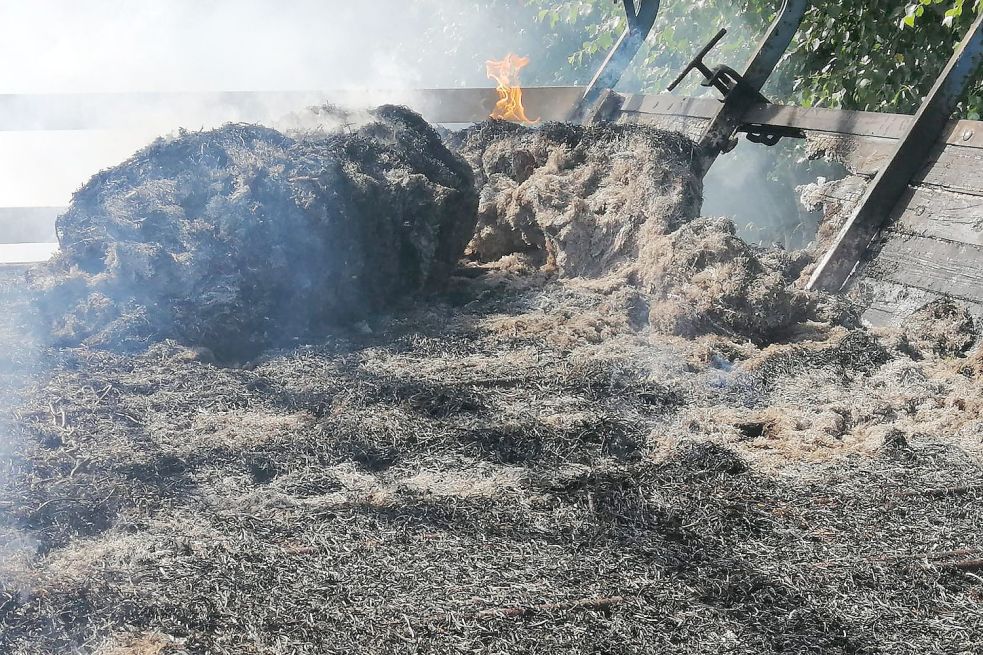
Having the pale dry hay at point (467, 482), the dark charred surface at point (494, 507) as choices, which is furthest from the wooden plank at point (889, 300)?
the pale dry hay at point (467, 482)

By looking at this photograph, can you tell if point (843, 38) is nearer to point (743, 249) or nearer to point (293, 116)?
point (743, 249)

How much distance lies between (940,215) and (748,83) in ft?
8.12

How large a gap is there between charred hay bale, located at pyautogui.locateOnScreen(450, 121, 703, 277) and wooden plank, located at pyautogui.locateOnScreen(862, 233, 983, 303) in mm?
1349

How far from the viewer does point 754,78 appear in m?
7.28

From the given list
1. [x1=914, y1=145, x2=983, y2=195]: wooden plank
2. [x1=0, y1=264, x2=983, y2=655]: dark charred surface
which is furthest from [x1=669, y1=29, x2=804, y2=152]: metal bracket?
[x1=0, y1=264, x2=983, y2=655]: dark charred surface

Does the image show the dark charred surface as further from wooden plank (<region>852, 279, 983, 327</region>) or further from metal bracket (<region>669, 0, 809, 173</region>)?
metal bracket (<region>669, 0, 809, 173</region>)

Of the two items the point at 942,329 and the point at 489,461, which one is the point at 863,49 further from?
the point at 489,461

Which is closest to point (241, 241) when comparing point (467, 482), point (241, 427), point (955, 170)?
point (241, 427)

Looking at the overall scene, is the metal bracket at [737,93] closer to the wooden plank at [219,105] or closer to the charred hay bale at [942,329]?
the wooden plank at [219,105]

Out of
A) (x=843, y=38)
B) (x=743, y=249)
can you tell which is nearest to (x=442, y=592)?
(x=743, y=249)

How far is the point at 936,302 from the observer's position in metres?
4.96

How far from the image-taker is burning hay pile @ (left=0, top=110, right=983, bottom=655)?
2705 millimetres

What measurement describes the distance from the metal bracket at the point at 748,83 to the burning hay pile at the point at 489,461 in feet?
3.66

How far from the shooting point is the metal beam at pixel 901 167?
5352 mm
